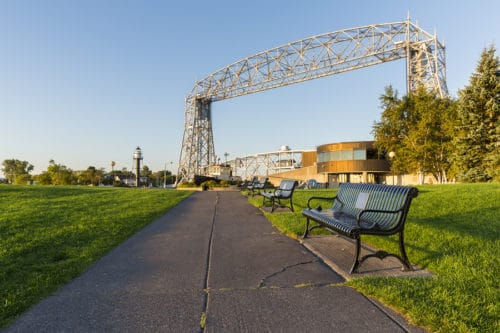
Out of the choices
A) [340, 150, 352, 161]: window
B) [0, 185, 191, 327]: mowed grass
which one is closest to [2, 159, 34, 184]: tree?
[340, 150, 352, 161]: window

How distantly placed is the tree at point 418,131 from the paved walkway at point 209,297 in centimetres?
2778

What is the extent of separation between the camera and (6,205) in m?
9.23

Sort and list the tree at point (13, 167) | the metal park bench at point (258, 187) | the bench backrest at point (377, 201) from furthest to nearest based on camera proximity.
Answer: the tree at point (13, 167) < the metal park bench at point (258, 187) < the bench backrest at point (377, 201)

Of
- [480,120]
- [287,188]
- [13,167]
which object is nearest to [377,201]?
[287,188]

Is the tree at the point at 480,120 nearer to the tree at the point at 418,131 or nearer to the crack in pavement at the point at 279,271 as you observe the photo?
the tree at the point at 418,131

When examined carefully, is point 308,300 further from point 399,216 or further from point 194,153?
point 194,153

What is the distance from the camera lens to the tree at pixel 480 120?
21.4 m

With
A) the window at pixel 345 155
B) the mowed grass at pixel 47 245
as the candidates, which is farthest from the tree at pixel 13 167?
the mowed grass at pixel 47 245

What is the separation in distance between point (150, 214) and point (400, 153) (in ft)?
88.5

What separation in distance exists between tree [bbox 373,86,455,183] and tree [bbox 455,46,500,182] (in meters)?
3.22

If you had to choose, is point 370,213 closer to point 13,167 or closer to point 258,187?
point 258,187

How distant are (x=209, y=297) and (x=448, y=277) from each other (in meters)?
2.47

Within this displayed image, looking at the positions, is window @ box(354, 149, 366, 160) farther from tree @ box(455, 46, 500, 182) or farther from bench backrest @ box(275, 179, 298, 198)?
bench backrest @ box(275, 179, 298, 198)

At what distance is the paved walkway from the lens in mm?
2199
